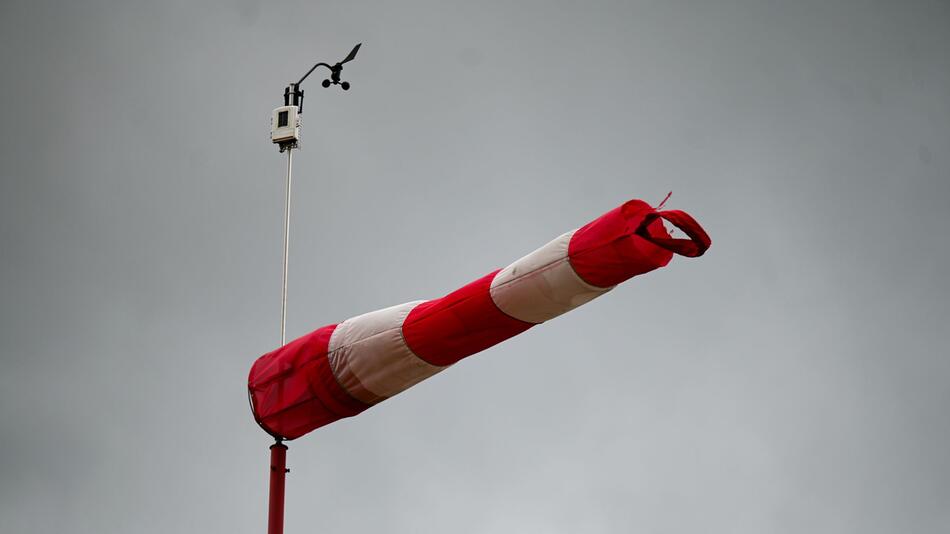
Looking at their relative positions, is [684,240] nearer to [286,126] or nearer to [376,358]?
[376,358]

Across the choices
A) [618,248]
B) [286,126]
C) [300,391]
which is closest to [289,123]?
[286,126]

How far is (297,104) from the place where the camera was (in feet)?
26.9

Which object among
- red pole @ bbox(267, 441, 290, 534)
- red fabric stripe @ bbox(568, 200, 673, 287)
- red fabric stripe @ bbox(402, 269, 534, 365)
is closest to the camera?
red fabric stripe @ bbox(568, 200, 673, 287)

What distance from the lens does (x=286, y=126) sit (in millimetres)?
8016

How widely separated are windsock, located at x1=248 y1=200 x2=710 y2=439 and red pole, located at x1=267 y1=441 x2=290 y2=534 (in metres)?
0.10

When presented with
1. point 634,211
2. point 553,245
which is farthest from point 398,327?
point 634,211

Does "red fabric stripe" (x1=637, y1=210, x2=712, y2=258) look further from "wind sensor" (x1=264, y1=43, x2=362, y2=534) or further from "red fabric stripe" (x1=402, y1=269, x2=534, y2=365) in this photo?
"wind sensor" (x1=264, y1=43, x2=362, y2=534)

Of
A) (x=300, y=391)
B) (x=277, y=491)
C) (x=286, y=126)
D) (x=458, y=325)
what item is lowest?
(x=277, y=491)

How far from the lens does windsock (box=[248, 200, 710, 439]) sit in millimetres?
5840

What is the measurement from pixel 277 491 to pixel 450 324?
1571 mm

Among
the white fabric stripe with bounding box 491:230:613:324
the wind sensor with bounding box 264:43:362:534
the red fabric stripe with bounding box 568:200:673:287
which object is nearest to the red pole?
the wind sensor with bounding box 264:43:362:534

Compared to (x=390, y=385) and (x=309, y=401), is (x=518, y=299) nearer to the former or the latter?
Result: (x=390, y=385)

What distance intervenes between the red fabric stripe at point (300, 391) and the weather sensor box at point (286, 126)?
1.36 metres

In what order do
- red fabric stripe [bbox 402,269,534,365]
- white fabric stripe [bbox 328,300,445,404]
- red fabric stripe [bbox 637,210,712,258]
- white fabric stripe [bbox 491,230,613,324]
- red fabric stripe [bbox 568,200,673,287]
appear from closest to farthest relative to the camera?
red fabric stripe [bbox 637,210,712,258] → red fabric stripe [bbox 568,200,673,287] → white fabric stripe [bbox 491,230,613,324] → red fabric stripe [bbox 402,269,534,365] → white fabric stripe [bbox 328,300,445,404]
